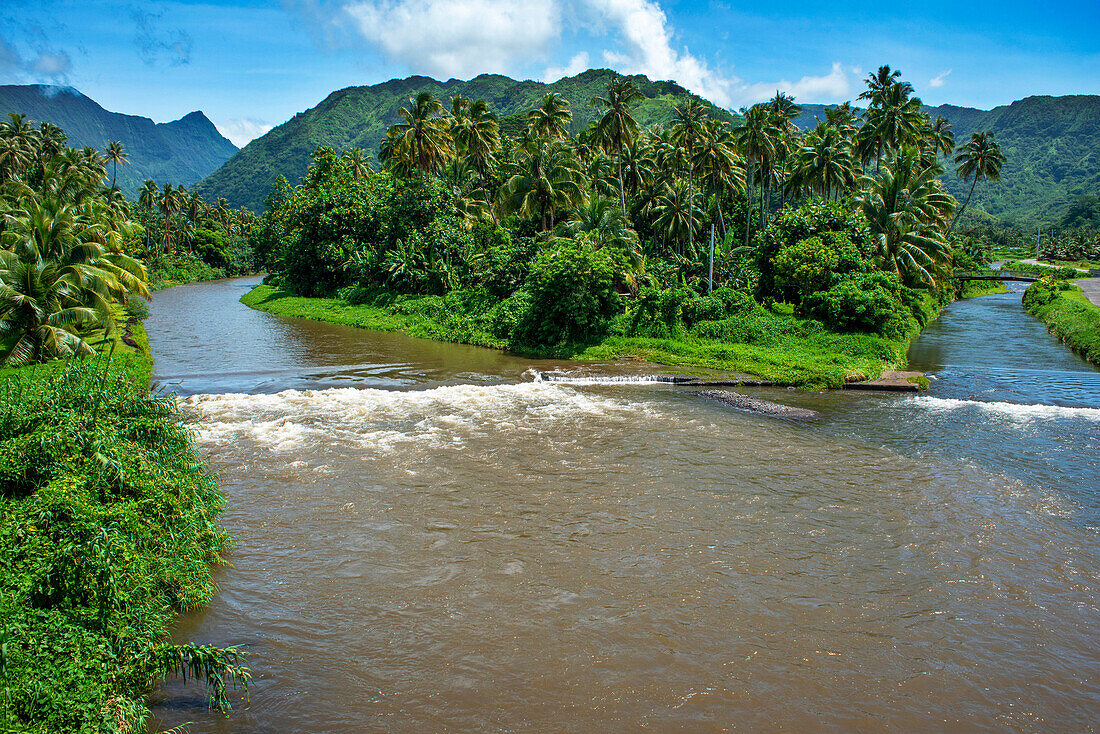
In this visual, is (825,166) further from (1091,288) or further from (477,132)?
(1091,288)

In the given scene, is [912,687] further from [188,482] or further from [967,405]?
[967,405]

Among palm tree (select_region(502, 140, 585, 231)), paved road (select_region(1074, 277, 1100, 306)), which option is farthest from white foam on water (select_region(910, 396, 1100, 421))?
paved road (select_region(1074, 277, 1100, 306))

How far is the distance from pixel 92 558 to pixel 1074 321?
4232 cm

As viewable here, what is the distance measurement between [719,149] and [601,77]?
480 ft

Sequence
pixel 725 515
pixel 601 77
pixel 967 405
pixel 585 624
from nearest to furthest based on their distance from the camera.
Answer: pixel 585 624 → pixel 725 515 → pixel 967 405 → pixel 601 77

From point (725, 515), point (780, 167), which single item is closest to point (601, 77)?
point (780, 167)

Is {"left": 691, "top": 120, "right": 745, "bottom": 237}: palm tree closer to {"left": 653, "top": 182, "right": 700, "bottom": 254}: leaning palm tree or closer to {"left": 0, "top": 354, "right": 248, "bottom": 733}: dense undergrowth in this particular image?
{"left": 653, "top": 182, "right": 700, "bottom": 254}: leaning palm tree

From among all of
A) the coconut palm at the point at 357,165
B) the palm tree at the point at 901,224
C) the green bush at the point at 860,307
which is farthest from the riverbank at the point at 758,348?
the coconut palm at the point at 357,165

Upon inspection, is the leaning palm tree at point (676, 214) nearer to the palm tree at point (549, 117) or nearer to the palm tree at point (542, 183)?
the palm tree at point (542, 183)

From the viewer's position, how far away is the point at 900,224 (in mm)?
35969

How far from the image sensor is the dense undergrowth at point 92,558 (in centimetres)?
585

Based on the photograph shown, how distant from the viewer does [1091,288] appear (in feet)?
178

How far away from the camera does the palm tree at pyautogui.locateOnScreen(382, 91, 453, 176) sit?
44.1 meters

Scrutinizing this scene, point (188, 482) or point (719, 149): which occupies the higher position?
point (719, 149)
